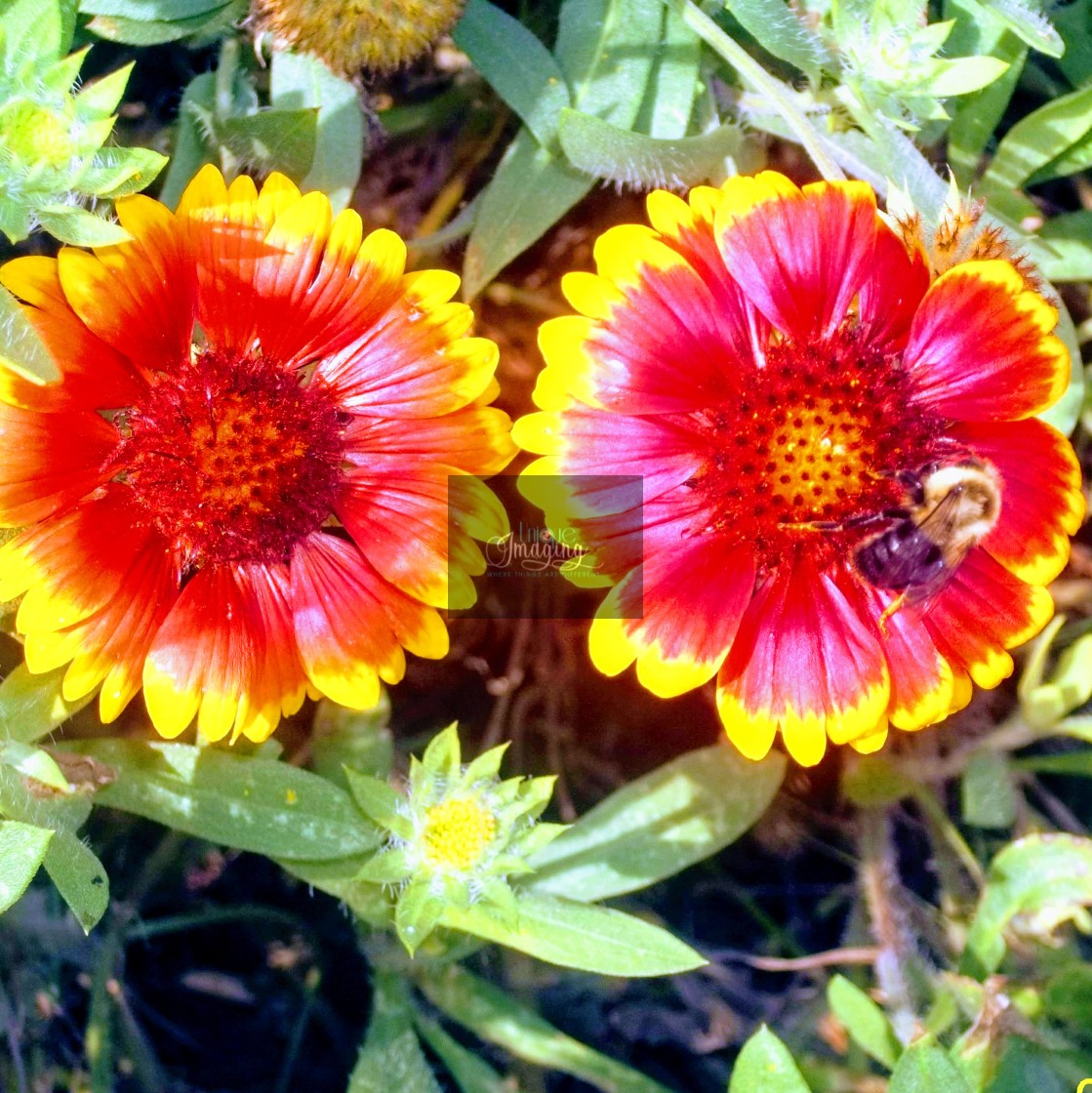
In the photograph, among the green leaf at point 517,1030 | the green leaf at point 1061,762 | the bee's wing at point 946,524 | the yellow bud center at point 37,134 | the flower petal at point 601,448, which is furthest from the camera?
the green leaf at point 1061,762

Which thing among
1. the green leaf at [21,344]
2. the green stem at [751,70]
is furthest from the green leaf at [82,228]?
the green stem at [751,70]

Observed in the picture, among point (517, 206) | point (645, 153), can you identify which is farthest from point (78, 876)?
point (645, 153)

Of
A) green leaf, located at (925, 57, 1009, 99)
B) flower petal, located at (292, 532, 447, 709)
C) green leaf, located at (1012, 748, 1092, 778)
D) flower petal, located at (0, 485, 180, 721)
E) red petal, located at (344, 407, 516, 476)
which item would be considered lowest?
green leaf, located at (1012, 748, 1092, 778)

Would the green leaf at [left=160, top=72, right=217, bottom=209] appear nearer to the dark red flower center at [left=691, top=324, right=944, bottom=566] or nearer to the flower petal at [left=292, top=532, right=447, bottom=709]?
the flower petal at [left=292, top=532, right=447, bottom=709]

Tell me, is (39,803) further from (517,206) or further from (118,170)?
(517,206)

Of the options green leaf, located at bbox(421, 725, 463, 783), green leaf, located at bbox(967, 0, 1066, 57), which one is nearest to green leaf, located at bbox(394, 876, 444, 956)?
green leaf, located at bbox(421, 725, 463, 783)

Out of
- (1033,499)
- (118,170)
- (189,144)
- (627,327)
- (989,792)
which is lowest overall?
(989,792)

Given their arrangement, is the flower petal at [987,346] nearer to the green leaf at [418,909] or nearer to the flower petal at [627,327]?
the flower petal at [627,327]
